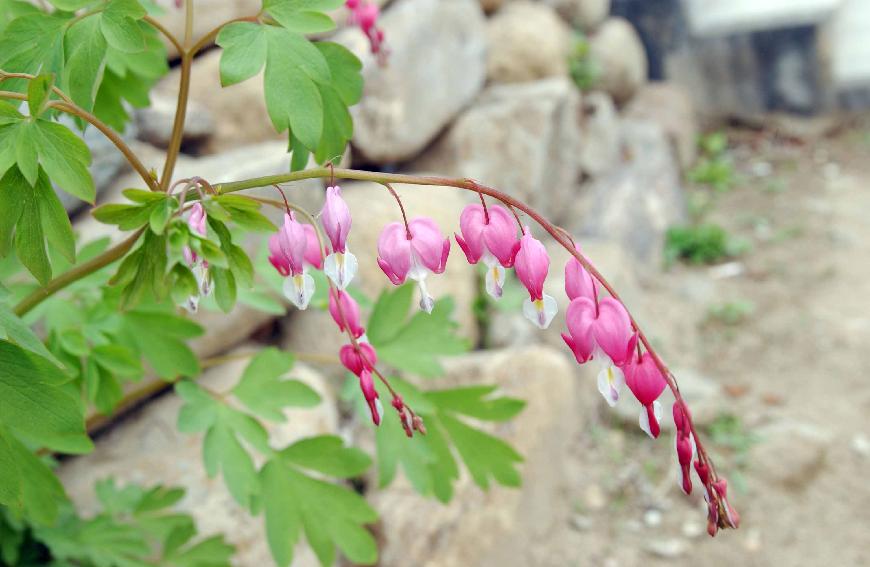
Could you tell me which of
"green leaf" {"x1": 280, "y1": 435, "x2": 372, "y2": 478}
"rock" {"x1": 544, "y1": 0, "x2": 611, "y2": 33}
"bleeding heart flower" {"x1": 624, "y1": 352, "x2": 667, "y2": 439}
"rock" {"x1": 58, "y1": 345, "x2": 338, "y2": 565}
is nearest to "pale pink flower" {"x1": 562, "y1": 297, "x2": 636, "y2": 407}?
"bleeding heart flower" {"x1": 624, "y1": 352, "x2": 667, "y2": 439}

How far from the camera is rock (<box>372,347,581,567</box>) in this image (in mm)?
2205

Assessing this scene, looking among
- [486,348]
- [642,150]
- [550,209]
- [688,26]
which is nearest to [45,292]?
[486,348]

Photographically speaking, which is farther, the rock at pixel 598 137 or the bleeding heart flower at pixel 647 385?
the rock at pixel 598 137

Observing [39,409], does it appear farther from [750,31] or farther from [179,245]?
[750,31]

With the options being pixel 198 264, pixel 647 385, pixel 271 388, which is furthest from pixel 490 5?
pixel 647 385

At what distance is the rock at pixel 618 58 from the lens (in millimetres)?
4918

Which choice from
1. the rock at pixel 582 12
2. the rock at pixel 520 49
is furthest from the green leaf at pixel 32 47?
the rock at pixel 582 12

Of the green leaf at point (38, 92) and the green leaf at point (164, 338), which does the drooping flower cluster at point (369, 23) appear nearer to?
the green leaf at point (164, 338)

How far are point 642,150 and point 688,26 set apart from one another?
1.32m

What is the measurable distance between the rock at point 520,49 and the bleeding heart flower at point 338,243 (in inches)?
138

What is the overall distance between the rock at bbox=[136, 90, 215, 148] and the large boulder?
556 millimetres

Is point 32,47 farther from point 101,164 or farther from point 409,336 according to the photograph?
point 101,164

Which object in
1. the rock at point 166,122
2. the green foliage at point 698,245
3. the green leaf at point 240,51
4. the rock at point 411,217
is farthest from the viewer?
the green foliage at point 698,245

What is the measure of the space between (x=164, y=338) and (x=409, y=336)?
1.25 ft
